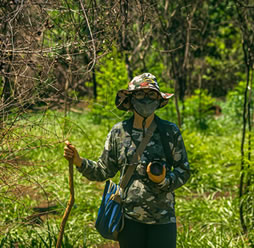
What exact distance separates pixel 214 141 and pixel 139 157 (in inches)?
290

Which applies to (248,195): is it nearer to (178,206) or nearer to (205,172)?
(178,206)

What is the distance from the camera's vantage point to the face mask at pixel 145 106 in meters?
2.78

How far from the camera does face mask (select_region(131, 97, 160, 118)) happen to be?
2.78 metres

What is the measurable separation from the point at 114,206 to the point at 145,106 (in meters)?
0.70

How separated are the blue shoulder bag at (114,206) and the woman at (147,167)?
3 centimetres

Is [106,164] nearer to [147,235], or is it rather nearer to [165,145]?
[165,145]

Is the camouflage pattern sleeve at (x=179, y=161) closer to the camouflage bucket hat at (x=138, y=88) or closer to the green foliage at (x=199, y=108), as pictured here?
the camouflage bucket hat at (x=138, y=88)

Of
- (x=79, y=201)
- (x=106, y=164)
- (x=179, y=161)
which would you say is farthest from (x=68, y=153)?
(x=79, y=201)

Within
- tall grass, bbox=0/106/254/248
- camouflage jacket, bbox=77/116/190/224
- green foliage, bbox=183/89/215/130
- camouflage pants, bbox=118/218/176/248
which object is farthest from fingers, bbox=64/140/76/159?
green foliage, bbox=183/89/215/130

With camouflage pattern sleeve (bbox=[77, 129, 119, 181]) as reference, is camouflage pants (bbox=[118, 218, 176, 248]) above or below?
below

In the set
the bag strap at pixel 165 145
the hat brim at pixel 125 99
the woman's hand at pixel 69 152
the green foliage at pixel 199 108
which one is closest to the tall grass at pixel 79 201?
the woman's hand at pixel 69 152

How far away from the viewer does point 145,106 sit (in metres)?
2.79

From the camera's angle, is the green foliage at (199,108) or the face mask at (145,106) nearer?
the face mask at (145,106)

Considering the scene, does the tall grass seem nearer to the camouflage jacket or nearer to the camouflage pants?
the camouflage jacket
